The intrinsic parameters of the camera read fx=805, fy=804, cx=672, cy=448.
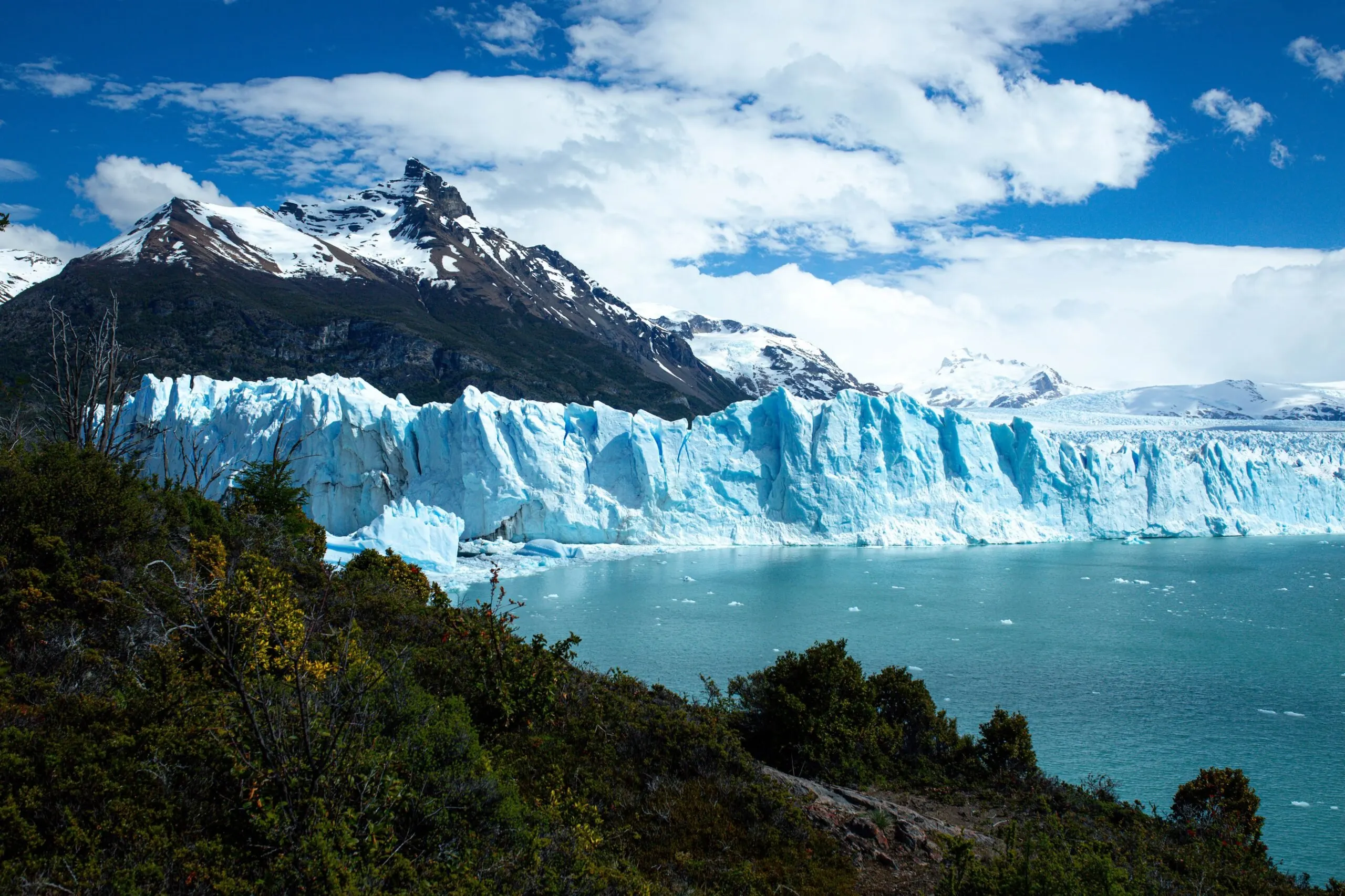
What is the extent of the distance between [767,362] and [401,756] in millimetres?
126079

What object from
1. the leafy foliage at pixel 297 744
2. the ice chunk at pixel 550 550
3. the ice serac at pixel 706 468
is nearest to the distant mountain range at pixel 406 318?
the ice serac at pixel 706 468

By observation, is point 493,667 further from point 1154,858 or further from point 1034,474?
point 1034,474

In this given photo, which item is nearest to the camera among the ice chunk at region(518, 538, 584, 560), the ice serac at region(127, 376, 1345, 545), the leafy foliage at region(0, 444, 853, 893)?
the leafy foliage at region(0, 444, 853, 893)

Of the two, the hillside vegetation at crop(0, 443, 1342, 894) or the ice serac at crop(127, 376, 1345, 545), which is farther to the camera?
the ice serac at crop(127, 376, 1345, 545)

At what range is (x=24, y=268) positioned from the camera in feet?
460

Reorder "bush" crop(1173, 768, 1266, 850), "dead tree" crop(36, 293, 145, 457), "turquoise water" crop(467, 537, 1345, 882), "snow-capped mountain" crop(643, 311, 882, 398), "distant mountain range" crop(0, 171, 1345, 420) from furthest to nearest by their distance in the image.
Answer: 1. "snow-capped mountain" crop(643, 311, 882, 398)
2. "distant mountain range" crop(0, 171, 1345, 420)
3. "turquoise water" crop(467, 537, 1345, 882)
4. "dead tree" crop(36, 293, 145, 457)
5. "bush" crop(1173, 768, 1266, 850)

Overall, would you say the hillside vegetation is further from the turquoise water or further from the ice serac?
the ice serac

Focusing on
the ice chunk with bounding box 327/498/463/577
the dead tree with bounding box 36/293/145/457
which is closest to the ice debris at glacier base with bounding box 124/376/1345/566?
the ice chunk with bounding box 327/498/463/577

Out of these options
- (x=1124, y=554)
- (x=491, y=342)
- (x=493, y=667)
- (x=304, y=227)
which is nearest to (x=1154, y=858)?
(x=493, y=667)

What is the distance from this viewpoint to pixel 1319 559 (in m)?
30.5

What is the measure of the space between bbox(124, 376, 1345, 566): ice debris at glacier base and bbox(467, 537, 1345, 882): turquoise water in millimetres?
3457

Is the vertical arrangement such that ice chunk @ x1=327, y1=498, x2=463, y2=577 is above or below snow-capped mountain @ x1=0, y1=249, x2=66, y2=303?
below

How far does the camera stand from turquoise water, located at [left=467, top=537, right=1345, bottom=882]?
34.0 feet

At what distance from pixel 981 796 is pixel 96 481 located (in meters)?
8.07
